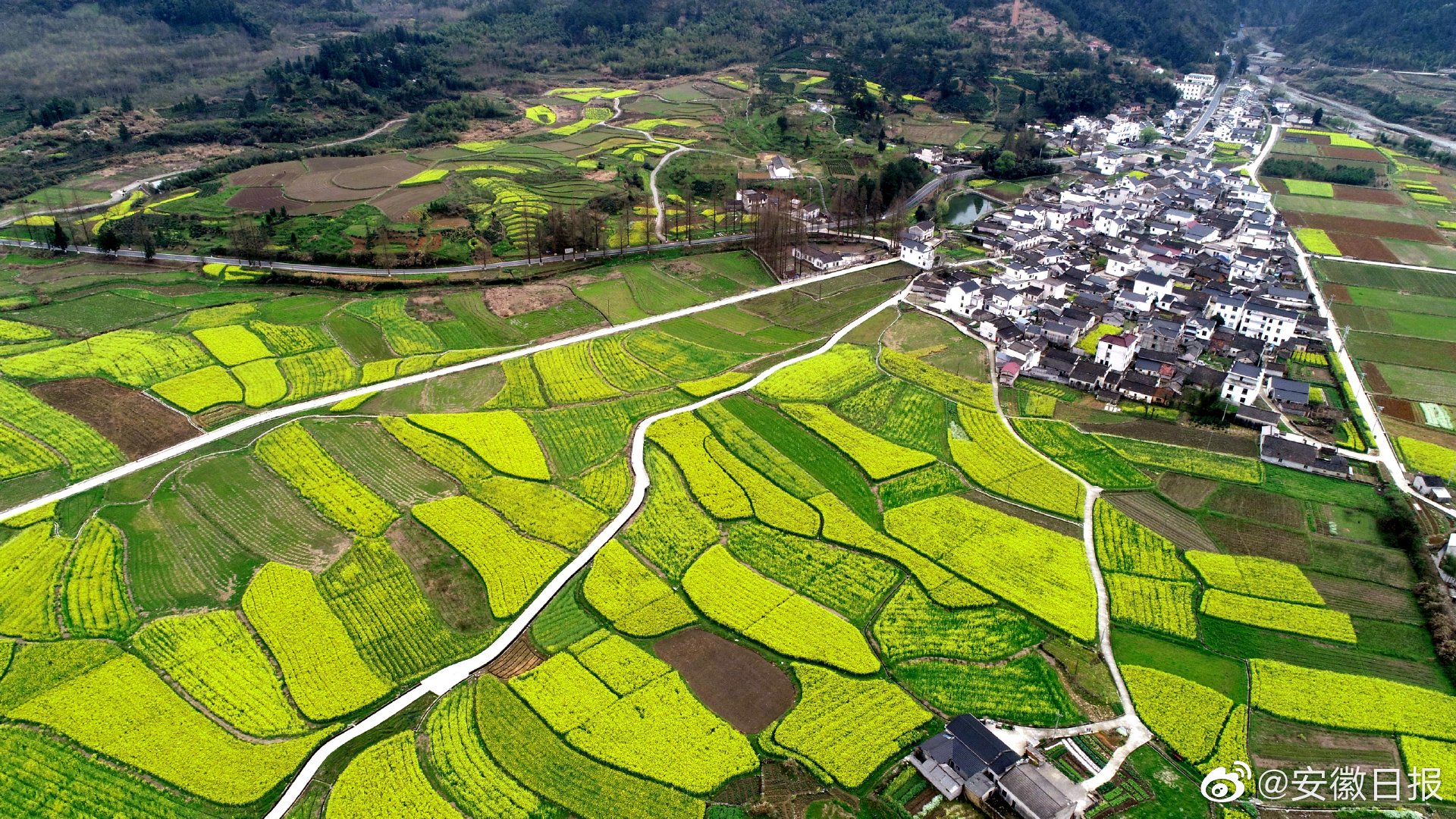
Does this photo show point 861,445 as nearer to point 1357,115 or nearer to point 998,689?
point 998,689

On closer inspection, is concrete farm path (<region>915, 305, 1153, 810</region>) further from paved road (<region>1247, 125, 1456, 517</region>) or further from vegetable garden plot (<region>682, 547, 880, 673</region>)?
paved road (<region>1247, 125, 1456, 517</region>)

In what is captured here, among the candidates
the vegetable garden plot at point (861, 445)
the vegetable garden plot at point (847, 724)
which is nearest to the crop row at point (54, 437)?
the vegetable garden plot at point (861, 445)

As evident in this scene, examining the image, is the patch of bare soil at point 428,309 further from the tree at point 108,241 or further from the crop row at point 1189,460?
the crop row at point 1189,460

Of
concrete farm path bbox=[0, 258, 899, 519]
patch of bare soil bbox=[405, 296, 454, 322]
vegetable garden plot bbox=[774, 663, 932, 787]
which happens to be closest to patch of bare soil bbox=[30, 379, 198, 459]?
concrete farm path bbox=[0, 258, 899, 519]

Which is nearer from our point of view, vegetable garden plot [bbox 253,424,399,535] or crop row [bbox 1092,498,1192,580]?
crop row [bbox 1092,498,1192,580]

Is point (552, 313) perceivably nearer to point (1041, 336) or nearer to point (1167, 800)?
point (1041, 336)

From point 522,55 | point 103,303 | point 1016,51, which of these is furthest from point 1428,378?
point 522,55
